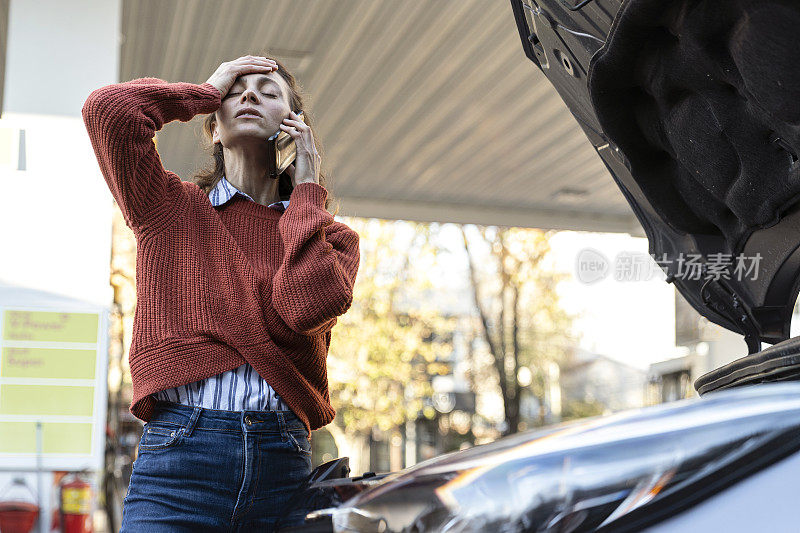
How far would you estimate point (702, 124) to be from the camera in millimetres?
1673

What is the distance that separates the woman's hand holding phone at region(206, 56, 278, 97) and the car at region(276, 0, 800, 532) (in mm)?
645

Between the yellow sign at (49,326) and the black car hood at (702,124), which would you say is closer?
the black car hood at (702,124)

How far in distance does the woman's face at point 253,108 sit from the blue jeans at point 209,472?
27.2 inches

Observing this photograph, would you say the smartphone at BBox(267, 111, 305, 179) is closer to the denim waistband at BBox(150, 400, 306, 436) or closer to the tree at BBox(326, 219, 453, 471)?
the denim waistband at BBox(150, 400, 306, 436)

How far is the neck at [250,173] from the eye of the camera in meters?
2.09

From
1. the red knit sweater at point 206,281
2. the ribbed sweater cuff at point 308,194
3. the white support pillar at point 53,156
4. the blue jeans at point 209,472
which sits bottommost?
the blue jeans at point 209,472

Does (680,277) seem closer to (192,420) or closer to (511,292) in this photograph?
(192,420)

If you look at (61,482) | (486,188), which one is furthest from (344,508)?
(486,188)

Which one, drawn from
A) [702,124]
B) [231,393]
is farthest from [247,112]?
[702,124]

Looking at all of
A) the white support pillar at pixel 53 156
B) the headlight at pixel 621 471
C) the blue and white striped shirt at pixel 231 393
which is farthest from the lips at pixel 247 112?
the white support pillar at pixel 53 156

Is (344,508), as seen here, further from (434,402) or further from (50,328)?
(434,402)

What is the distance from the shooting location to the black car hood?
1.35 metres

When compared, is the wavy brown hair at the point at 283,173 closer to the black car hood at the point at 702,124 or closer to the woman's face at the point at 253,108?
the woman's face at the point at 253,108

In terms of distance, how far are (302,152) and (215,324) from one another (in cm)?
51
